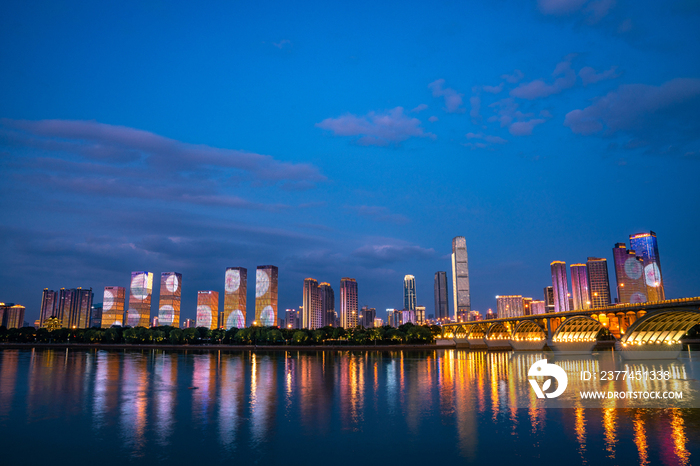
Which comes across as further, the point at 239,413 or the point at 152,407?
the point at 152,407

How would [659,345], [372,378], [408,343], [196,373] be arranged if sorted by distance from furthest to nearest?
[408,343]
[659,345]
[196,373]
[372,378]

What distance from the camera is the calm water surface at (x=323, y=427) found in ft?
71.9

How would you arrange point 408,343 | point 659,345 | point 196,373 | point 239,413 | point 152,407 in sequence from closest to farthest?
point 239,413 → point 152,407 → point 196,373 → point 659,345 → point 408,343

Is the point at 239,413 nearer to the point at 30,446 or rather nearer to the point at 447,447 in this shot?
the point at 30,446

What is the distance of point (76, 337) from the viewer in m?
170

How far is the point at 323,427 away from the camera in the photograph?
2803cm

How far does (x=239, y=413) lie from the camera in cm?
3206

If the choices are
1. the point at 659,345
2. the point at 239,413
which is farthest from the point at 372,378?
the point at 659,345

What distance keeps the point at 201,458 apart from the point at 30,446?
35.4ft

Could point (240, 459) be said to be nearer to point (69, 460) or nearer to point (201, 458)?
point (201, 458)

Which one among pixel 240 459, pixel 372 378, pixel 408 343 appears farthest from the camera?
pixel 408 343

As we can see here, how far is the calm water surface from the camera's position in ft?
71.9

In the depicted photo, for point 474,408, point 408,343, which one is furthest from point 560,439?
point 408,343

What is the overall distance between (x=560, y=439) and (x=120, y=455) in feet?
78.2
